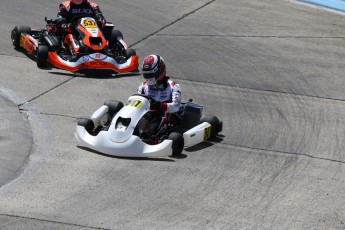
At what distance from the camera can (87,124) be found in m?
14.7

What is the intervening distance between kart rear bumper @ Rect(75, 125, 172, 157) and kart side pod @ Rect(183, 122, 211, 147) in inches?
18.6

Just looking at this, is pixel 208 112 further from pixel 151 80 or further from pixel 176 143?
pixel 176 143

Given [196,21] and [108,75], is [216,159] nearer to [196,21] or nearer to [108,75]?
[108,75]

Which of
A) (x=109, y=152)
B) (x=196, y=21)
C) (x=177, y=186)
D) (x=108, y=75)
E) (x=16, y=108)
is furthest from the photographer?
(x=196, y=21)

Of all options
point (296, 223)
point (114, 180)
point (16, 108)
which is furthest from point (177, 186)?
point (16, 108)

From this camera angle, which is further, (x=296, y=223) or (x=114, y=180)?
(x=114, y=180)

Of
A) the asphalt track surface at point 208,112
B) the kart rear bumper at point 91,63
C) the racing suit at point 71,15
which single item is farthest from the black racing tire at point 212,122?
the racing suit at point 71,15

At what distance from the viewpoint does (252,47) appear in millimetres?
21000

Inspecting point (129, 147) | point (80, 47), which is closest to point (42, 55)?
point (80, 47)

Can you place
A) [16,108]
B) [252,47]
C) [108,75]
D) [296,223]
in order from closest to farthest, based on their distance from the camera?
[296,223]
[16,108]
[108,75]
[252,47]

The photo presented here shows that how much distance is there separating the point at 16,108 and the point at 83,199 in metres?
4.09

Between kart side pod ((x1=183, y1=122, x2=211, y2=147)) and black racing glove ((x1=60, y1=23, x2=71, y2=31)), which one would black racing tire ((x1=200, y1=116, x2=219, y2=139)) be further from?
black racing glove ((x1=60, y1=23, x2=71, y2=31))

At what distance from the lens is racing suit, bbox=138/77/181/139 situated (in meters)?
14.6

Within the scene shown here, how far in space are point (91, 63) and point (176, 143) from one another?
4494 mm
